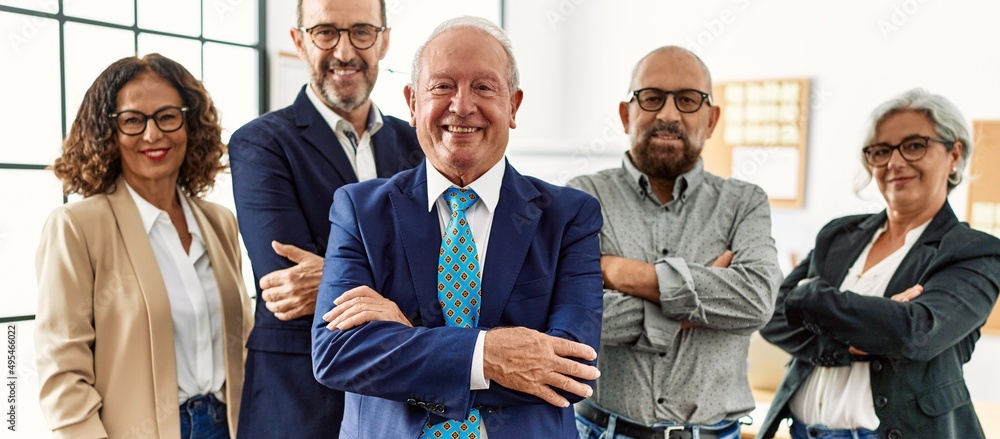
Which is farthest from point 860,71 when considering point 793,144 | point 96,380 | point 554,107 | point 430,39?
point 96,380

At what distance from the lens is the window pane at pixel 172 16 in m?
4.20

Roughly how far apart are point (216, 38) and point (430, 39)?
3295mm

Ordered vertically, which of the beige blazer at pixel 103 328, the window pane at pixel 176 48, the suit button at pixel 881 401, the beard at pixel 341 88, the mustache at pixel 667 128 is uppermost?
the window pane at pixel 176 48

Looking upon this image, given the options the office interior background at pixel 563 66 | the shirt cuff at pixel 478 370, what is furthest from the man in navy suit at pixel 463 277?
the office interior background at pixel 563 66

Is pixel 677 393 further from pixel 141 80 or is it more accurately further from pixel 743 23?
pixel 743 23

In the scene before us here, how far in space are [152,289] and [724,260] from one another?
171 centimetres

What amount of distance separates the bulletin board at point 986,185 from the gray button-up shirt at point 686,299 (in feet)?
12.1

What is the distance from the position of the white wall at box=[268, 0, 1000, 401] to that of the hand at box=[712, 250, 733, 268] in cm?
344

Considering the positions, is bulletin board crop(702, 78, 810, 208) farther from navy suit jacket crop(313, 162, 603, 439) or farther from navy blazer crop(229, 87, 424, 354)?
navy suit jacket crop(313, 162, 603, 439)

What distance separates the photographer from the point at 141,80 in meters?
2.37

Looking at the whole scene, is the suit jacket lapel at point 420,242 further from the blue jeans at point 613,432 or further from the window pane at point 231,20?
the window pane at point 231,20

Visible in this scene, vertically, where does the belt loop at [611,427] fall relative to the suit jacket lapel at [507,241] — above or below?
below

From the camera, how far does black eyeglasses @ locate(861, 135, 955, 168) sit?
247cm

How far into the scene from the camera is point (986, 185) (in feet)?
16.8
